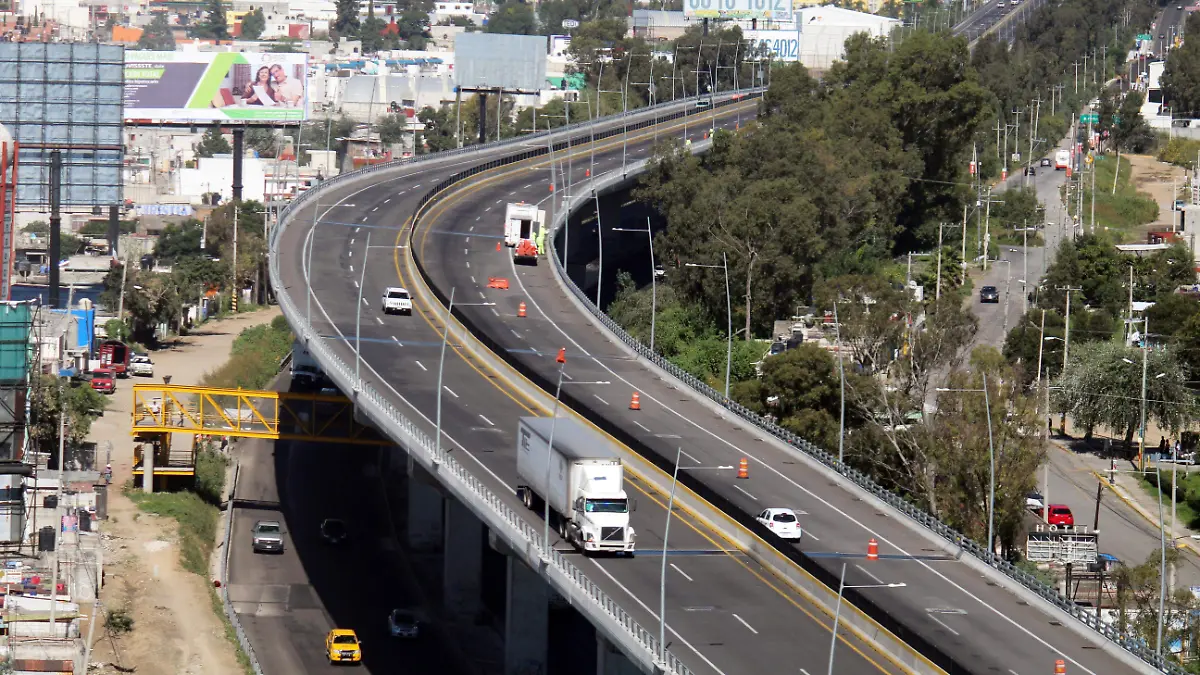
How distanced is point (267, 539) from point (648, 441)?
20.1 meters

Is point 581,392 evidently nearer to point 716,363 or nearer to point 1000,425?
point 1000,425

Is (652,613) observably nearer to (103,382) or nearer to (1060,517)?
(1060,517)

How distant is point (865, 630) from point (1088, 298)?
A: 81258 millimetres

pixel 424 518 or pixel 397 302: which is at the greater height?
pixel 397 302

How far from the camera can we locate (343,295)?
104 meters

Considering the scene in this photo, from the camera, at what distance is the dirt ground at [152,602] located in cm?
7212

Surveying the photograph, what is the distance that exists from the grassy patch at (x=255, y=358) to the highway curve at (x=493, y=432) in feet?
30.6

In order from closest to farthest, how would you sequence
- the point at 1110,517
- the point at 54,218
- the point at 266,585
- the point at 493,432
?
the point at 493,432
the point at 266,585
the point at 1110,517
the point at 54,218

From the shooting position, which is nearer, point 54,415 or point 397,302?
point 54,415

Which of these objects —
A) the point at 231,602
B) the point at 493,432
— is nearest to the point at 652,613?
the point at 493,432

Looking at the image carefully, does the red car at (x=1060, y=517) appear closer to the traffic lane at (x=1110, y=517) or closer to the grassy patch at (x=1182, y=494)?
the traffic lane at (x=1110, y=517)

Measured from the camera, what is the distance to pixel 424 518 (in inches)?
3615

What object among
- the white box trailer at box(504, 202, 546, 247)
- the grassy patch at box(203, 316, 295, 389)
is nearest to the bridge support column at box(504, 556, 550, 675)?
the white box trailer at box(504, 202, 546, 247)

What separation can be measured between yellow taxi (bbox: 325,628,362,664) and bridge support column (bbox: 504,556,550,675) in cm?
560
